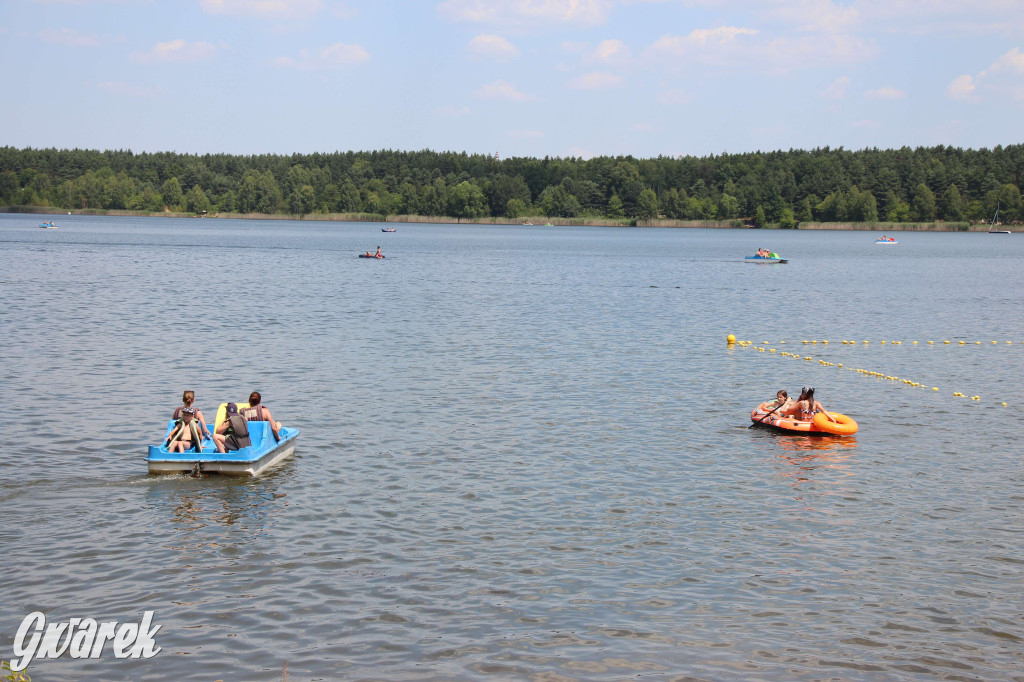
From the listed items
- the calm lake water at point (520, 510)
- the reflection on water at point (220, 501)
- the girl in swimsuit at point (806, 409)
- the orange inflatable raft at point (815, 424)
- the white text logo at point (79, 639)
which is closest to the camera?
the white text logo at point (79, 639)

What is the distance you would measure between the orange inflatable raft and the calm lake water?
0.40m

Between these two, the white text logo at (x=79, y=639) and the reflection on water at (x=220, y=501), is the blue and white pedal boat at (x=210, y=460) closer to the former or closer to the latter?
the reflection on water at (x=220, y=501)

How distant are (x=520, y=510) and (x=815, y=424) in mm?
10670

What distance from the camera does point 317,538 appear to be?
1738 centimetres

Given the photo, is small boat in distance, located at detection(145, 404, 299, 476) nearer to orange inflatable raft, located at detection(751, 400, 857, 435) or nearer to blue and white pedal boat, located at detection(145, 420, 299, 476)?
blue and white pedal boat, located at detection(145, 420, 299, 476)

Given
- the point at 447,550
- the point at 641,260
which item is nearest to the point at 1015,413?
the point at 447,550

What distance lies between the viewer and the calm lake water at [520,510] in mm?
13477

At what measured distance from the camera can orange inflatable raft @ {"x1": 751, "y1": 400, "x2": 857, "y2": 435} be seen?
84.6 ft

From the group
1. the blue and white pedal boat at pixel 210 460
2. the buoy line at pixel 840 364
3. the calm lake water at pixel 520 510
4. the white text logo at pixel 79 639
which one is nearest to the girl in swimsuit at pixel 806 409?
the calm lake water at pixel 520 510

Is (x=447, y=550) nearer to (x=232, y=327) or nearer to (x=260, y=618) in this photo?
(x=260, y=618)

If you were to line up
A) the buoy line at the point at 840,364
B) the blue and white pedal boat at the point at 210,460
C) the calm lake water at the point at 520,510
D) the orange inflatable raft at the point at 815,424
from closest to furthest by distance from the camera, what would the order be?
1. the calm lake water at the point at 520,510
2. the blue and white pedal boat at the point at 210,460
3. the orange inflatable raft at the point at 815,424
4. the buoy line at the point at 840,364

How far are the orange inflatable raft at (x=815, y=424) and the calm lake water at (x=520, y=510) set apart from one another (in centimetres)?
40

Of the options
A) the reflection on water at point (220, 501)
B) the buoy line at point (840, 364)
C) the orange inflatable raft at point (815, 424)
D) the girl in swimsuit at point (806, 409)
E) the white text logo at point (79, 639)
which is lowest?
the white text logo at point (79, 639)

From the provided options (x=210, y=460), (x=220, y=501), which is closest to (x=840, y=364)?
(x=210, y=460)
